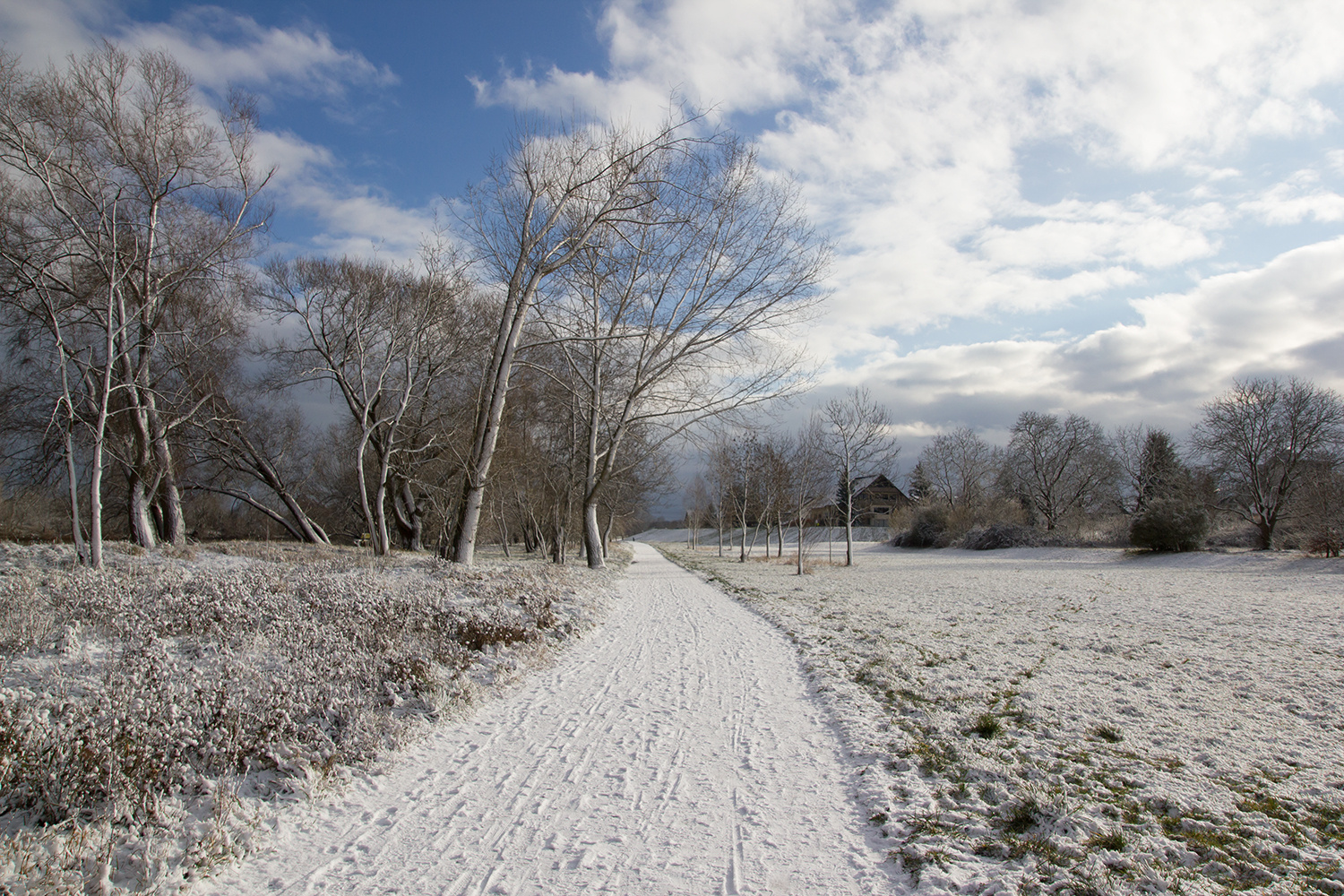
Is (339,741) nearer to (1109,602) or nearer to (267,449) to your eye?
(1109,602)

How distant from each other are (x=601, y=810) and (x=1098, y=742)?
3662 millimetres

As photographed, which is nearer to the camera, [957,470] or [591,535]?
[591,535]

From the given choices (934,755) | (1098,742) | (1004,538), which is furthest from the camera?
(1004,538)

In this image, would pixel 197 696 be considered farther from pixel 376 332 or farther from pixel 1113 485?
pixel 1113 485

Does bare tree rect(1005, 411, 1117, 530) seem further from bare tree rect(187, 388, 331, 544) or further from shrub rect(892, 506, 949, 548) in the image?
bare tree rect(187, 388, 331, 544)

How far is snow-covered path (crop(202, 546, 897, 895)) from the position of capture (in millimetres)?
2750

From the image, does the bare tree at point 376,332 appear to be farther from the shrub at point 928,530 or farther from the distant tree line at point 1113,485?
the shrub at point 928,530

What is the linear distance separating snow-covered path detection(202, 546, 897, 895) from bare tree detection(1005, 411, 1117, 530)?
46.3 m

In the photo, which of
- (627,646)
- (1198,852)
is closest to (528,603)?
(627,646)

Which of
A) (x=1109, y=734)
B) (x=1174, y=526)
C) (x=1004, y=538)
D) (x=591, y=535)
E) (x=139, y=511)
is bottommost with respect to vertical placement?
(x=1004, y=538)

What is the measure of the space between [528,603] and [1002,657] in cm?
634

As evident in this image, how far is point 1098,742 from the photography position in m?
4.48

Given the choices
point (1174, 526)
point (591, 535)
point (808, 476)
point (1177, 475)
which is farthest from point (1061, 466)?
point (591, 535)

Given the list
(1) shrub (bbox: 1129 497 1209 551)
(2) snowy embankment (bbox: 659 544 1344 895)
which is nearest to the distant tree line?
(1) shrub (bbox: 1129 497 1209 551)
